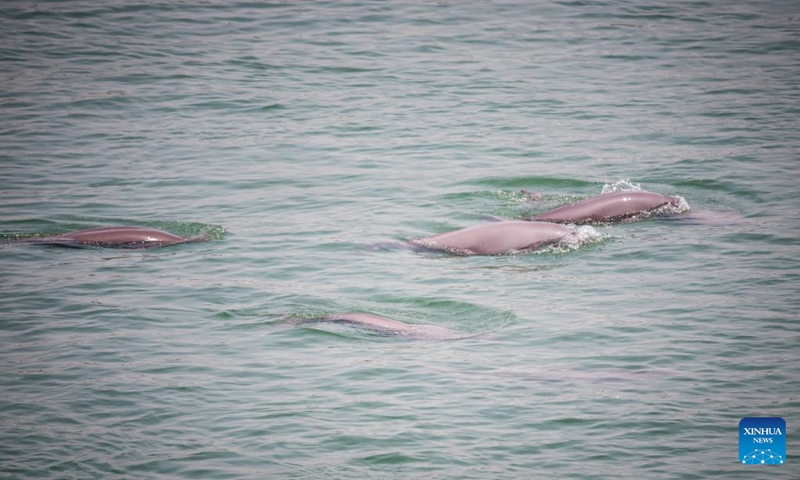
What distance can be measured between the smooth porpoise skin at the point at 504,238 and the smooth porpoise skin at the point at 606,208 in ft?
2.39

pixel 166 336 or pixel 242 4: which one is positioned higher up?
pixel 242 4

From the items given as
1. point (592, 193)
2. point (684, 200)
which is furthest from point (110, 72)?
point (684, 200)

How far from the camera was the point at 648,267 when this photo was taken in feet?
47.1

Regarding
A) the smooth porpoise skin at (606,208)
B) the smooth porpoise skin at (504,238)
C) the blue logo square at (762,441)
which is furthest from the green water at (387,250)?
the smooth porpoise skin at (606,208)

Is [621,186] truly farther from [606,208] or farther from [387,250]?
[387,250]

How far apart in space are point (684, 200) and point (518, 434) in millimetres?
7829

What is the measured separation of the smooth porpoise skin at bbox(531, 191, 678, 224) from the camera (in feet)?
51.8

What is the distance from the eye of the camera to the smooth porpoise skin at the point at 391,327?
12.2 meters

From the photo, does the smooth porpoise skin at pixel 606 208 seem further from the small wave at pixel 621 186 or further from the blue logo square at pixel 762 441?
the blue logo square at pixel 762 441

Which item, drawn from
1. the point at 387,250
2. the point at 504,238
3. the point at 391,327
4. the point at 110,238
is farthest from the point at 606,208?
the point at 110,238

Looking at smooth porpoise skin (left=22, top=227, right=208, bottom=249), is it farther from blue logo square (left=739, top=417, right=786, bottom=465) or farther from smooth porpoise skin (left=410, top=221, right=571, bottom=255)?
blue logo square (left=739, top=417, right=786, bottom=465)

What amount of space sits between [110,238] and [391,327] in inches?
192

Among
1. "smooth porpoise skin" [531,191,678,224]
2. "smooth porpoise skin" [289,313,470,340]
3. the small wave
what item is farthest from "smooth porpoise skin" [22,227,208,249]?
the small wave

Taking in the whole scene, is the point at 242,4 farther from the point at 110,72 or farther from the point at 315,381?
the point at 315,381
